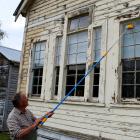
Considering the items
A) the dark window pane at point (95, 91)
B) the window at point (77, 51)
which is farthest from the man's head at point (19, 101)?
the window at point (77, 51)

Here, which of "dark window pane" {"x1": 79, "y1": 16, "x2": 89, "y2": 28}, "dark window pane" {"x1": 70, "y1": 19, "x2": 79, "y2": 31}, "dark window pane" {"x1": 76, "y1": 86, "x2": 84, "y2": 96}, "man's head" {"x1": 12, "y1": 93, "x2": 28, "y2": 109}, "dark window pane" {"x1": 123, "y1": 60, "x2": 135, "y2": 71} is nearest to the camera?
"man's head" {"x1": 12, "y1": 93, "x2": 28, "y2": 109}

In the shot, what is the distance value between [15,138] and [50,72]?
18.6ft

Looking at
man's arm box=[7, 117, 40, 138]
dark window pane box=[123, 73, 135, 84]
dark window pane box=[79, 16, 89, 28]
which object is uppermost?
dark window pane box=[79, 16, 89, 28]

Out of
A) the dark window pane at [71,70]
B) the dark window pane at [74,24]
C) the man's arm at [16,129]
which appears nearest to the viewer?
the man's arm at [16,129]

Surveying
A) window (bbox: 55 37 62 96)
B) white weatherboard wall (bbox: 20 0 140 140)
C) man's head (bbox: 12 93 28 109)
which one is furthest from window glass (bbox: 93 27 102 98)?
man's head (bbox: 12 93 28 109)

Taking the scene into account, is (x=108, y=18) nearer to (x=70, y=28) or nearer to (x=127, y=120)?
(x=70, y=28)

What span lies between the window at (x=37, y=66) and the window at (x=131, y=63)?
3.87m

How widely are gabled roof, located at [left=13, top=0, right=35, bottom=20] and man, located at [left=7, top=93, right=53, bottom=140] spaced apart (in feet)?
25.4

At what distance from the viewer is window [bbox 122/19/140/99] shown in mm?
6977

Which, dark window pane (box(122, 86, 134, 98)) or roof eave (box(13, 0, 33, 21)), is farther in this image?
roof eave (box(13, 0, 33, 21))

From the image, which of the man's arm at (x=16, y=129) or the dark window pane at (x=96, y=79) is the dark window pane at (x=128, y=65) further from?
the man's arm at (x=16, y=129)

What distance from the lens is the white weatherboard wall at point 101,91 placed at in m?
6.99

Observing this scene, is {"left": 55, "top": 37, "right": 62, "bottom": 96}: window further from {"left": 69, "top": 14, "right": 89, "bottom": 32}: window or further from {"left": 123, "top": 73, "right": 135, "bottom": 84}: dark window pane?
{"left": 123, "top": 73, "right": 135, "bottom": 84}: dark window pane

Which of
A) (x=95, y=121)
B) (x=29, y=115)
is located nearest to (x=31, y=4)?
(x=95, y=121)
